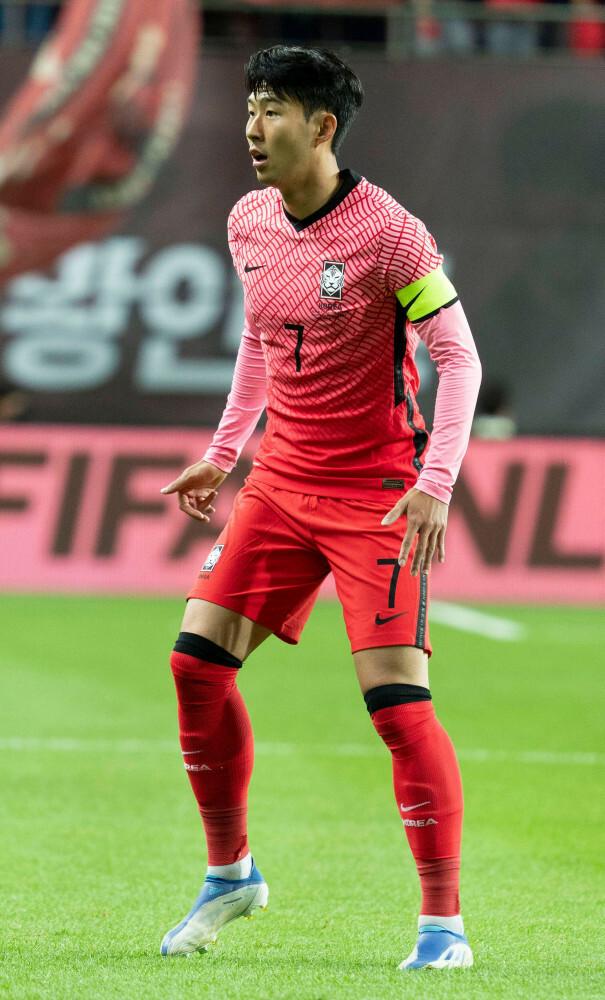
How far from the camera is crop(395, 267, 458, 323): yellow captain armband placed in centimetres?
325

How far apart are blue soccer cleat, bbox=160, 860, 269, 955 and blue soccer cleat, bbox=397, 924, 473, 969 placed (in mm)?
476

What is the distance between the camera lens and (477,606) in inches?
447

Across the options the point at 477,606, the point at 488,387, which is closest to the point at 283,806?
the point at 477,606

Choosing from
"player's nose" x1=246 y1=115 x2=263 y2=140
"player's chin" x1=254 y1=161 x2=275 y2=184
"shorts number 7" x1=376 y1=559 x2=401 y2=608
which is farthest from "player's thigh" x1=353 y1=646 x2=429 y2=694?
"player's nose" x1=246 y1=115 x2=263 y2=140

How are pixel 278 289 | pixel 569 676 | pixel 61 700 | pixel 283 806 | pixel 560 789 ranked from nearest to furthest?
pixel 278 289 → pixel 283 806 → pixel 560 789 → pixel 61 700 → pixel 569 676

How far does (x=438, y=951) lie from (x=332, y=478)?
3.75 feet

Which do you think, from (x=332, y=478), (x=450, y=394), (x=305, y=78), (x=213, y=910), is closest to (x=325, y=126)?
(x=305, y=78)

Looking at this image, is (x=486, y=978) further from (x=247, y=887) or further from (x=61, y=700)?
(x=61, y=700)

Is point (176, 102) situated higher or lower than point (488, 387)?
higher

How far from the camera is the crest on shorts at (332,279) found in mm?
3334

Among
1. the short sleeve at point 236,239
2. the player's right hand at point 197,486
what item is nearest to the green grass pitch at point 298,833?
the player's right hand at point 197,486

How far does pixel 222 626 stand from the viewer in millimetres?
3500

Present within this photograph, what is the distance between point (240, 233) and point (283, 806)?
2371 mm

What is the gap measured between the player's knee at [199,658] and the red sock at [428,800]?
1.39 ft
